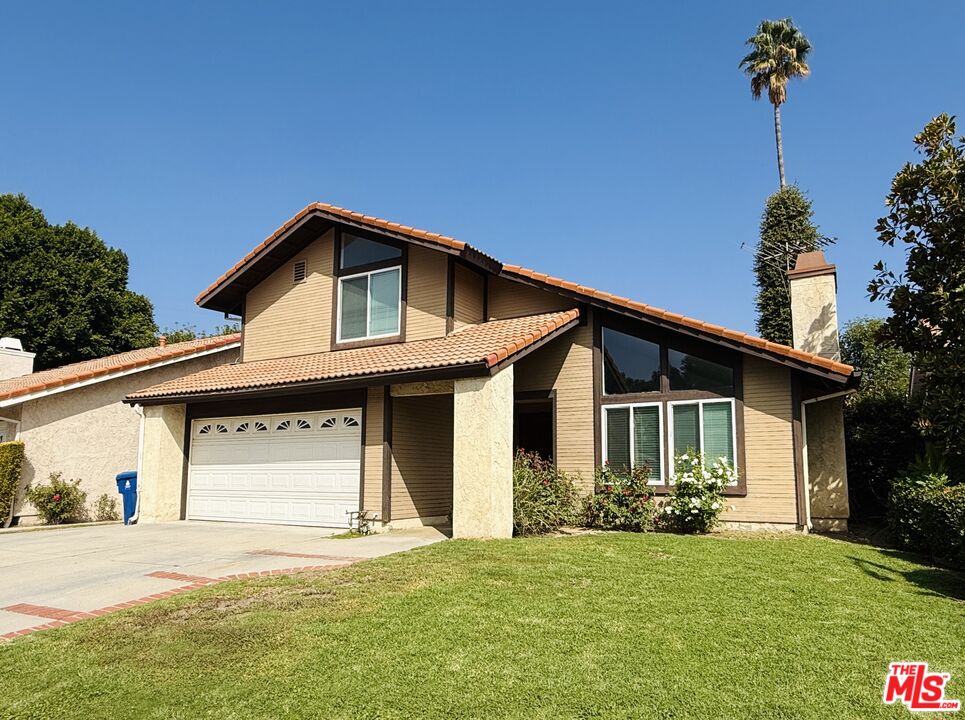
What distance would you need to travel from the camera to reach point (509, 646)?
5770 mm


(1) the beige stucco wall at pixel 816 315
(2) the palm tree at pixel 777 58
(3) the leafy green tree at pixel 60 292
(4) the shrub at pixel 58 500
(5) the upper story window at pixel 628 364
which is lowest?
(4) the shrub at pixel 58 500

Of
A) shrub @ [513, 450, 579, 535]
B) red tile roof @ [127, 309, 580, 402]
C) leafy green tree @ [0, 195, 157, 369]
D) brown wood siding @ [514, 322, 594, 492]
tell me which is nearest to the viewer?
shrub @ [513, 450, 579, 535]

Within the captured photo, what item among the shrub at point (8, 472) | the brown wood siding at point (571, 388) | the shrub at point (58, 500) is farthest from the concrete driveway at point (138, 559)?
the brown wood siding at point (571, 388)

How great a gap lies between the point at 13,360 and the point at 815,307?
25.6 metres

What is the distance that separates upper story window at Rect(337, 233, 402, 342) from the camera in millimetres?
15258

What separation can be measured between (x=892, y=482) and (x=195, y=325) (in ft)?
158

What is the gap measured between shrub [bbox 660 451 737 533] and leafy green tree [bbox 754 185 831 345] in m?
14.6

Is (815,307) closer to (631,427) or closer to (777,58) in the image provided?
(631,427)

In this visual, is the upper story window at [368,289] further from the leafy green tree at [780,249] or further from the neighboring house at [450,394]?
the leafy green tree at [780,249]

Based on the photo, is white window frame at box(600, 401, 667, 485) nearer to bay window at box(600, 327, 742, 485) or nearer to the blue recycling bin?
bay window at box(600, 327, 742, 485)

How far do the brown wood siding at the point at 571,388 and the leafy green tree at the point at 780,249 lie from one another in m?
14.0

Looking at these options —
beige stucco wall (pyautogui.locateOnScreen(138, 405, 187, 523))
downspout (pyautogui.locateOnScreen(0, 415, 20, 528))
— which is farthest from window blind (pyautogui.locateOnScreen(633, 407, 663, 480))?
downspout (pyautogui.locateOnScreen(0, 415, 20, 528))

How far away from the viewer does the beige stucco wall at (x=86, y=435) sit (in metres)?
17.0

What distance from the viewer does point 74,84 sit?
61.5 ft
